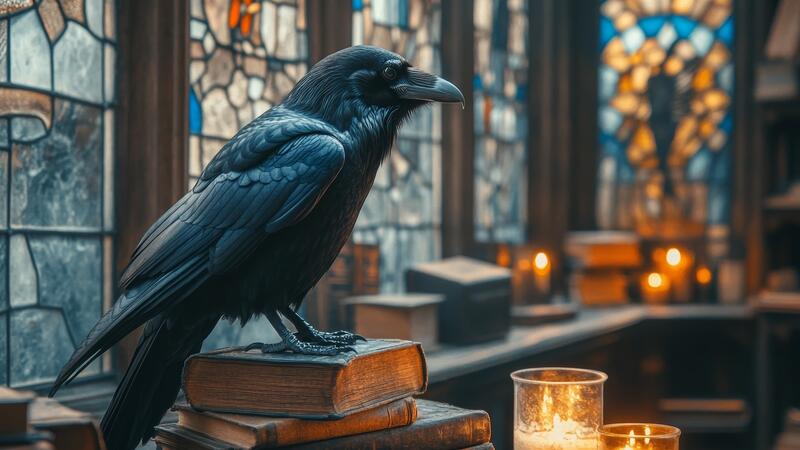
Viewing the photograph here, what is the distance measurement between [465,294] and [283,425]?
5.25 feet

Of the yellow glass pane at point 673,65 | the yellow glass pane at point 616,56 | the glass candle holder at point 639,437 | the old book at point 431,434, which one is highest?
the yellow glass pane at point 616,56

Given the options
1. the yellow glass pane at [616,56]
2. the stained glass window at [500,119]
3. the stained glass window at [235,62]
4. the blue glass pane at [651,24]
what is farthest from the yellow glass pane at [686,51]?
the stained glass window at [235,62]

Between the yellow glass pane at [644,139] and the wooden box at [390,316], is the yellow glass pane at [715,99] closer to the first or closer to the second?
the yellow glass pane at [644,139]

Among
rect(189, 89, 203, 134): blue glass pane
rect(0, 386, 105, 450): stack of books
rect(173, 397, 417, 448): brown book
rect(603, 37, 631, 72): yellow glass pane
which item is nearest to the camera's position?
rect(0, 386, 105, 450): stack of books

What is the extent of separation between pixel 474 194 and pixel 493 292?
58cm

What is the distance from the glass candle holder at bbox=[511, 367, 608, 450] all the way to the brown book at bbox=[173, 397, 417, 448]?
0.29 meters

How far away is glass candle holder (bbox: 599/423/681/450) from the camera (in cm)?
154

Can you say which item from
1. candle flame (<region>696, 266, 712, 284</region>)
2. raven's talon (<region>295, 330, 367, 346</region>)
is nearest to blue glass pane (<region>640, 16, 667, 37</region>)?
candle flame (<region>696, 266, 712, 284</region>)

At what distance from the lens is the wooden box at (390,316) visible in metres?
2.59

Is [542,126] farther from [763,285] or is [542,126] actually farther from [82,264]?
[82,264]

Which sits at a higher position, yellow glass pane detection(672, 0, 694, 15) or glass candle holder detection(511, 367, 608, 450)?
yellow glass pane detection(672, 0, 694, 15)

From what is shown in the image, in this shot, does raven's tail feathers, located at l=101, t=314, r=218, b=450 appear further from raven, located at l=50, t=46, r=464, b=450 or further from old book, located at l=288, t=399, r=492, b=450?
old book, located at l=288, t=399, r=492, b=450

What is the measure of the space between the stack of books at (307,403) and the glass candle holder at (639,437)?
28cm

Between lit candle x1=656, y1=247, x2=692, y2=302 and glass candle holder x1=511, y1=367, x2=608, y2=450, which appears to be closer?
glass candle holder x1=511, y1=367, x2=608, y2=450
